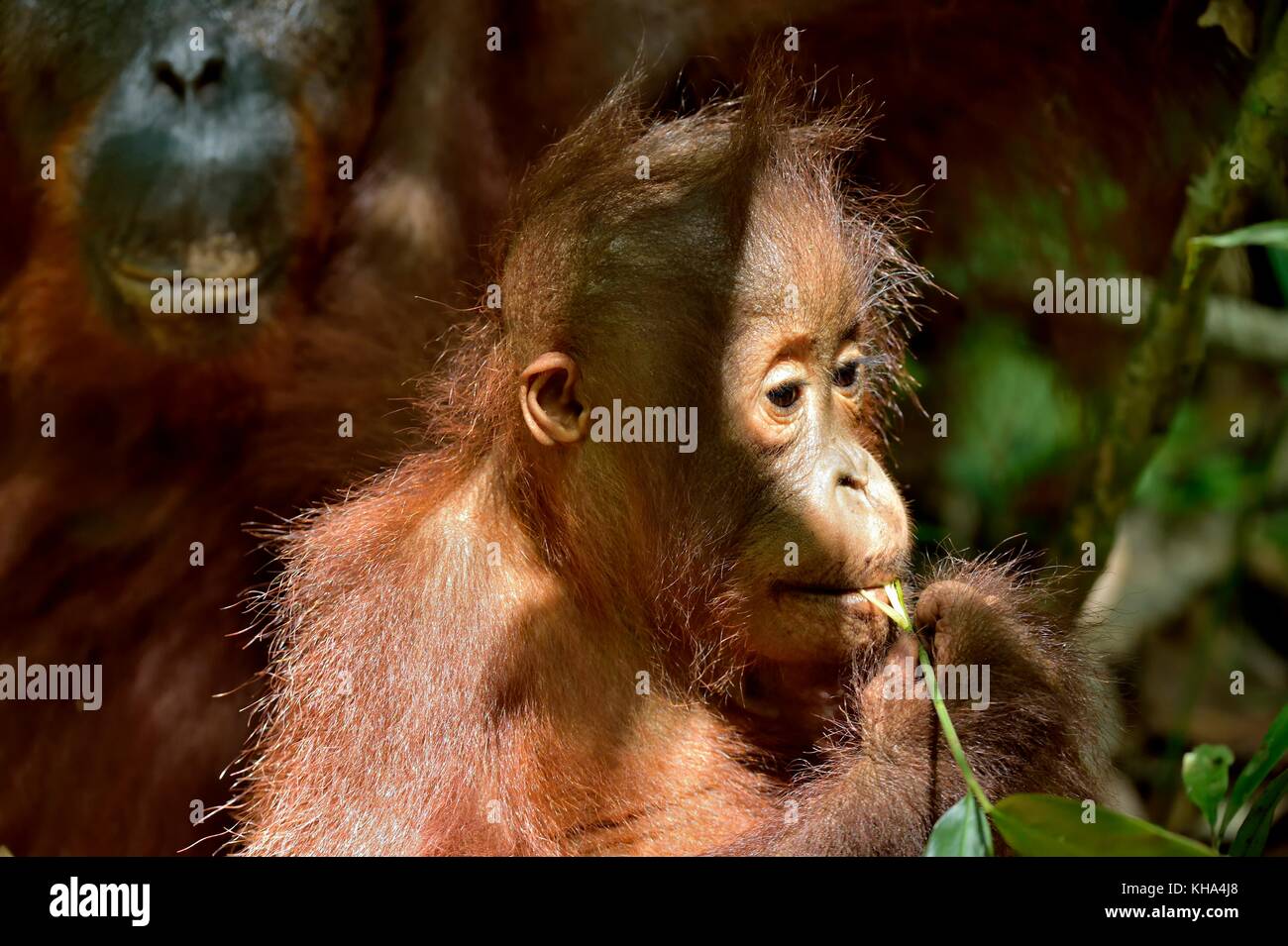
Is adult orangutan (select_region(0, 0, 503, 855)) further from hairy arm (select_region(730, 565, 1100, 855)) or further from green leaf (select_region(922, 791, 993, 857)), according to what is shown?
green leaf (select_region(922, 791, 993, 857))

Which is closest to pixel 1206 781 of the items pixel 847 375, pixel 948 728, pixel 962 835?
pixel 948 728

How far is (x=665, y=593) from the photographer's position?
9.44 ft

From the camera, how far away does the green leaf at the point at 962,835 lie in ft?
7.00

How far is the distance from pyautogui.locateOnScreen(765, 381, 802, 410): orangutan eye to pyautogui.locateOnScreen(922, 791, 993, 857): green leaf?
95 cm

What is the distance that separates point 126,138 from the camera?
3.66m

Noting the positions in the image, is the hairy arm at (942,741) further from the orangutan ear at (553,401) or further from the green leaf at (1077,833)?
the orangutan ear at (553,401)

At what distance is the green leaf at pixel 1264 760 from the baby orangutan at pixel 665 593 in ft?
0.98

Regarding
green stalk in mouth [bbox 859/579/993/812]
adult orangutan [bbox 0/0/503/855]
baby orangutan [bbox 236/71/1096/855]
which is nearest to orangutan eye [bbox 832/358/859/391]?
baby orangutan [bbox 236/71/1096/855]

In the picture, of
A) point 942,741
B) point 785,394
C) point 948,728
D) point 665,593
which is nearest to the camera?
Result: point 948,728

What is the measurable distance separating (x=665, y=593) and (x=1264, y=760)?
4.30ft

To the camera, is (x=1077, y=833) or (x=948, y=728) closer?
(x=1077, y=833)

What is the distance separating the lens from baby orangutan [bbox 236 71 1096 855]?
2.69 m

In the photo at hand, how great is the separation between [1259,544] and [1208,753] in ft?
7.53

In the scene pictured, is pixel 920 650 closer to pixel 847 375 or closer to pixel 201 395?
pixel 847 375
